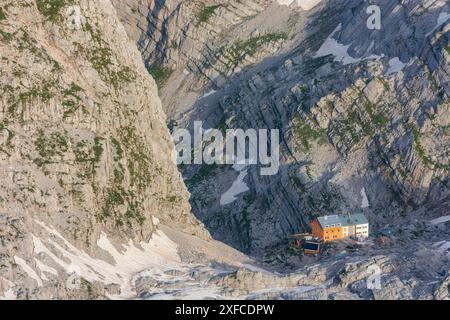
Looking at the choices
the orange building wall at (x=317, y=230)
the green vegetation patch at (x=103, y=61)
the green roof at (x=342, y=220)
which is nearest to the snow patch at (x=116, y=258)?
the green vegetation patch at (x=103, y=61)

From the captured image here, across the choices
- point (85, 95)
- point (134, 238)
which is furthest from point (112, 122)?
point (134, 238)

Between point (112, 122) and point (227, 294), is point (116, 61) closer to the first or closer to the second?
point (112, 122)

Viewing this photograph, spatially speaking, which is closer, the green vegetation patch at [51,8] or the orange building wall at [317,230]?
the green vegetation patch at [51,8]

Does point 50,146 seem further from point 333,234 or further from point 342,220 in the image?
point 342,220

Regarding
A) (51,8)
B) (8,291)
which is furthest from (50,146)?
(8,291)

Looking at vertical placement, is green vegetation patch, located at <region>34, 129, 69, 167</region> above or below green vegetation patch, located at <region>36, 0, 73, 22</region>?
below

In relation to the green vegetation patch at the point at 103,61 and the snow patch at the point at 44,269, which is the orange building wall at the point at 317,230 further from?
the snow patch at the point at 44,269

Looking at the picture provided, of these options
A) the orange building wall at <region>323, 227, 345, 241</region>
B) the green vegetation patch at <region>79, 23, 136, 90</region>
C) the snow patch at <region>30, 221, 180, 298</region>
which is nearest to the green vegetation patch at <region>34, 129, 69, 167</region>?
the snow patch at <region>30, 221, 180, 298</region>

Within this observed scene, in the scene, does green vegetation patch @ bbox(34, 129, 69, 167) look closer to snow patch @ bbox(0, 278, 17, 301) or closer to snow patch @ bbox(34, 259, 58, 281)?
snow patch @ bbox(34, 259, 58, 281)
